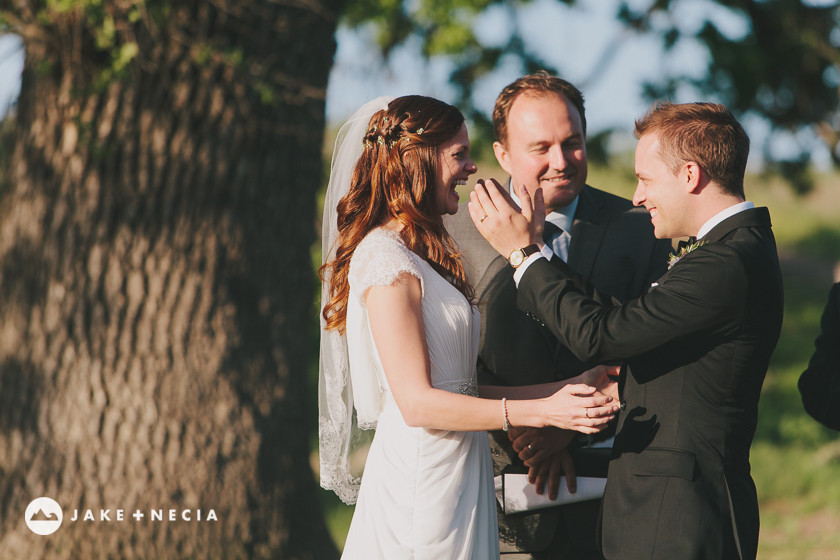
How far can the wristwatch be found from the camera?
2.74 metres

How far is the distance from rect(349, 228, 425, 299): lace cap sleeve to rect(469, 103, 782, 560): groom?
0.36 m

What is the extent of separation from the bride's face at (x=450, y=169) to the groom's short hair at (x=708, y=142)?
70 centimetres

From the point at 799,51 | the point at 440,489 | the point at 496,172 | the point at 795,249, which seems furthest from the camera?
the point at 795,249

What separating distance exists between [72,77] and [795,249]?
45.2 feet

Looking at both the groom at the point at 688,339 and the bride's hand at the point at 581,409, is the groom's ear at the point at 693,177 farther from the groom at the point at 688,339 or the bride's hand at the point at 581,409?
the bride's hand at the point at 581,409

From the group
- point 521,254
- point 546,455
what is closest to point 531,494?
point 546,455

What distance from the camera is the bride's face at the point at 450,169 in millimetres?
3037

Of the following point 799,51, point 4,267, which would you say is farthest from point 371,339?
point 799,51

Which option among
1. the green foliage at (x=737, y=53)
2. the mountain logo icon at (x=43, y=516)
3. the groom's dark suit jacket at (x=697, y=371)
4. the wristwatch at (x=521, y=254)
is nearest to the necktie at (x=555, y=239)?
the wristwatch at (x=521, y=254)

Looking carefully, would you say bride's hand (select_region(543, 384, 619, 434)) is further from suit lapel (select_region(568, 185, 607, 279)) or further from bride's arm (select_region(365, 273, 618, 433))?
suit lapel (select_region(568, 185, 607, 279))

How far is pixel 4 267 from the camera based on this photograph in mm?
5820

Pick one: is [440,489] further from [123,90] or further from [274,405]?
[123,90]

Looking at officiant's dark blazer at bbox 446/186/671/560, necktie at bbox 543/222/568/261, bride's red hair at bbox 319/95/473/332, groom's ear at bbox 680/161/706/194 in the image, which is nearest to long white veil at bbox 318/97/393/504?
bride's red hair at bbox 319/95/473/332

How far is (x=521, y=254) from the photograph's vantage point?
9.00 ft
